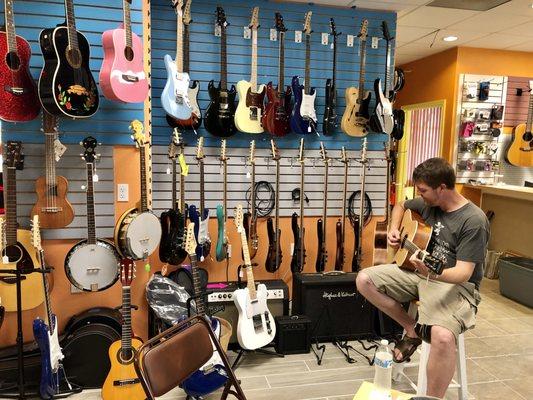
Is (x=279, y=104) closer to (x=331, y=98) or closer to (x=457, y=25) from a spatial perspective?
(x=331, y=98)

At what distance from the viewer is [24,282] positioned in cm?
267

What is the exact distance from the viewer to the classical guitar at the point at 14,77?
2451 millimetres

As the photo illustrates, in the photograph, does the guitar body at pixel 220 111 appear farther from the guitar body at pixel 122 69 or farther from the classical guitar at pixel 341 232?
the classical guitar at pixel 341 232

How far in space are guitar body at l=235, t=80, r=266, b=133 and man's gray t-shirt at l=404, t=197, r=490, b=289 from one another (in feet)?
5.48

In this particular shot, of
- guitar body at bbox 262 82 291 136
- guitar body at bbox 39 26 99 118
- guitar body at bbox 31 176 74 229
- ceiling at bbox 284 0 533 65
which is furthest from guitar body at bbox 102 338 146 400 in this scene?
ceiling at bbox 284 0 533 65

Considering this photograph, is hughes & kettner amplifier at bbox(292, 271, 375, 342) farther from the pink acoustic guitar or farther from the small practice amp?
the pink acoustic guitar

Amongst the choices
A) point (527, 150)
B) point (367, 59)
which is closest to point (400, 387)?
point (367, 59)

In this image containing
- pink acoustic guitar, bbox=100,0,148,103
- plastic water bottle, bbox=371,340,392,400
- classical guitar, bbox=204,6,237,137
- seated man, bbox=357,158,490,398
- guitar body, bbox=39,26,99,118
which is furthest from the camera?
classical guitar, bbox=204,6,237,137

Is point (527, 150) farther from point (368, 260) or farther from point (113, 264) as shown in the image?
point (113, 264)

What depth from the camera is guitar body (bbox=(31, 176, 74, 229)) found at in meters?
2.69

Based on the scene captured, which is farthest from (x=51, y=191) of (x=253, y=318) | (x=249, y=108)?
(x=249, y=108)

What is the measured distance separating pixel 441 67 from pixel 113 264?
17.0ft

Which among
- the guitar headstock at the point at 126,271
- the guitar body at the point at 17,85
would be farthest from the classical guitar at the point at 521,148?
the guitar body at the point at 17,85

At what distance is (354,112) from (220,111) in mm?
1259
